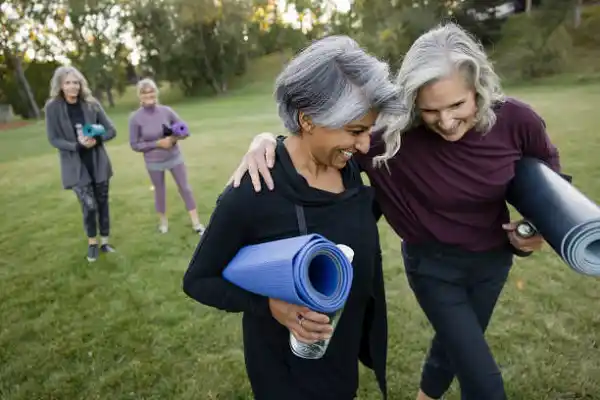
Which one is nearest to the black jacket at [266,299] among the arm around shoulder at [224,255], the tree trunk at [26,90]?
the arm around shoulder at [224,255]

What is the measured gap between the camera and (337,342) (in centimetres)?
187

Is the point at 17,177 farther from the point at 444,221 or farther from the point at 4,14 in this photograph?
the point at 4,14

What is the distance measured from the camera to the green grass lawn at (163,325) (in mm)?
3410

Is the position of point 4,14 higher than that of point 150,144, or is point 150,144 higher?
point 4,14

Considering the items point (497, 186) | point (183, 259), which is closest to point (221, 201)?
point (497, 186)

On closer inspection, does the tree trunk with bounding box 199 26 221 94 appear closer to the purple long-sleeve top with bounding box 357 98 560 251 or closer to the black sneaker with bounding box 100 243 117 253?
the black sneaker with bounding box 100 243 117 253

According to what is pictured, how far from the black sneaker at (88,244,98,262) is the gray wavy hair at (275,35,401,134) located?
16.3ft

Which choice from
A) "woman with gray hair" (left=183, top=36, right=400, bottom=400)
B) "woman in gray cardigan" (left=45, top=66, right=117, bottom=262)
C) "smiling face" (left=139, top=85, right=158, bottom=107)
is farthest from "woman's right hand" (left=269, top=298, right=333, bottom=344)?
"smiling face" (left=139, top=85, right=158, bottom=107)

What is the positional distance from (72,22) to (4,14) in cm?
480

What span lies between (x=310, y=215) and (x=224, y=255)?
314mm

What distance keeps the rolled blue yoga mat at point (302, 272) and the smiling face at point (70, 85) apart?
4.59 metres

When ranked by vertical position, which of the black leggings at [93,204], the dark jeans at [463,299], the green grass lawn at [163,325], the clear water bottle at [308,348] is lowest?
the green grass lawn at [163,325]

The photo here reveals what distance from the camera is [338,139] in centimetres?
160

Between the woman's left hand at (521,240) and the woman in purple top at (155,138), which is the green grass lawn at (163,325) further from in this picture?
the woman's left hand at (521,240)
